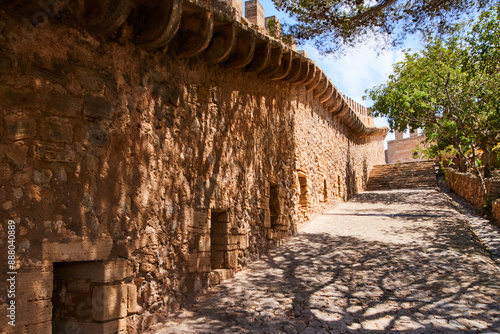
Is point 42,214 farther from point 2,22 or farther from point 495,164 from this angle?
point 495,164

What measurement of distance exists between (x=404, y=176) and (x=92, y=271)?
16.9 m

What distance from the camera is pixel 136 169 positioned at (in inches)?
153

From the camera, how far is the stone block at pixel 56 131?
10.4ft

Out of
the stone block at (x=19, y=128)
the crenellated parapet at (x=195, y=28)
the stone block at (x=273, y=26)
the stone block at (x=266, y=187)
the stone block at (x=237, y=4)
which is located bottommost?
the stone block at (x=266, y=187)

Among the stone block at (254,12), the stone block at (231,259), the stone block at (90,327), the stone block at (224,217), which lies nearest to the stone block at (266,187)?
the stone block at (224,217)

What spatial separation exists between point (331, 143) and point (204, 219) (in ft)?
25.6

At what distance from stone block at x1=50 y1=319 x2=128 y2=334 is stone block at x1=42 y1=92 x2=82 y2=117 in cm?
179

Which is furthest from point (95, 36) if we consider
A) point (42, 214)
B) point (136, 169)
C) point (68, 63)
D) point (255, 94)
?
point (255, 94)

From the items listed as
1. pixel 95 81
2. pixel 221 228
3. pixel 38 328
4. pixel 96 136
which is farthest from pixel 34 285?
pixel 221 228

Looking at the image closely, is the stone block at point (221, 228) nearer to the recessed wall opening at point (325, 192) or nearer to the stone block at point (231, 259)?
the stone block at point (231, 259)

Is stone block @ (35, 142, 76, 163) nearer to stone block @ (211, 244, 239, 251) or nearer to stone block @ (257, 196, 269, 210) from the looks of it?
stone block @ (211, 244, 239, 251)

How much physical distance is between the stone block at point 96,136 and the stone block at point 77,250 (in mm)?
855

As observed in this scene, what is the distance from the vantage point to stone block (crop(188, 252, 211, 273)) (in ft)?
14.9

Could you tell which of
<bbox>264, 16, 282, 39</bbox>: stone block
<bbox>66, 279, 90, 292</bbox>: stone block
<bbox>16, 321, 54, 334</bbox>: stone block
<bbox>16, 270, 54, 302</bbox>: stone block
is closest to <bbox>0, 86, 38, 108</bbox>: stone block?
<bbox>16, 270, 54, 302</bbox>: stone block
